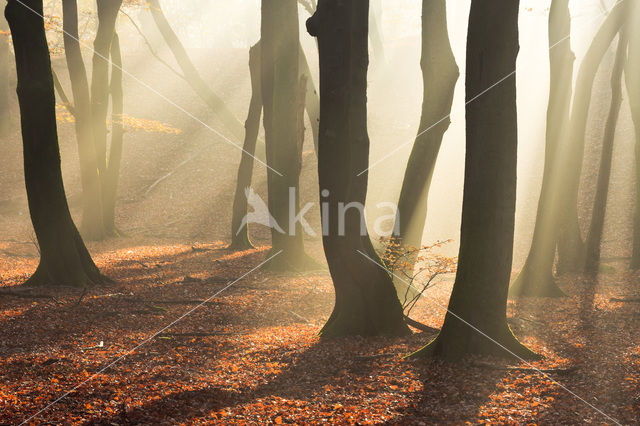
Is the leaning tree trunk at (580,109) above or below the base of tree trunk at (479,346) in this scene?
above

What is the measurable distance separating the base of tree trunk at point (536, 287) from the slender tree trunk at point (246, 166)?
24.4 feet

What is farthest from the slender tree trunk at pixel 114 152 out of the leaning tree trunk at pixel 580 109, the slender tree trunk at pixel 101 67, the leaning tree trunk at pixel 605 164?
the leaning tree trunk at pixel 605 164

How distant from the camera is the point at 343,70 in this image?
20.1 feet

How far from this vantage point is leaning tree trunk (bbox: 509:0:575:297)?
942 centimetres

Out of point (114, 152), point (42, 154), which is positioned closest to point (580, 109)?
point (42, 154)

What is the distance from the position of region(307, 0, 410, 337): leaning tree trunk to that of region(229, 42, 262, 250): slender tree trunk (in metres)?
7.73

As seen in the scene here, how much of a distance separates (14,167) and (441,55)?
21034 mm

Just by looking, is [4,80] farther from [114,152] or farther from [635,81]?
[635,81]

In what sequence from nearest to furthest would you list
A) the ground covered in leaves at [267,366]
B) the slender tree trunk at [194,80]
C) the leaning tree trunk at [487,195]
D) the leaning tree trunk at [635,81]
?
the ground covered in leaves at [267,366] < the leaning tree trunk at [487,195] < the leaning tree trunk at [635,81] < the slender tree trunk at [194,80]

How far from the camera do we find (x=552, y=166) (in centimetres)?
997

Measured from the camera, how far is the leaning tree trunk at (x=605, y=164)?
11414mm

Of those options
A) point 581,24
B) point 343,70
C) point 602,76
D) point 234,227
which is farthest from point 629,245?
point 581,24

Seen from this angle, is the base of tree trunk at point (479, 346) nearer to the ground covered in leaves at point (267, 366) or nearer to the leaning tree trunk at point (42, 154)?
the ground covered in leaves at point (267, 366)

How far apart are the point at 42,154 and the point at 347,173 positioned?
16.7ft
